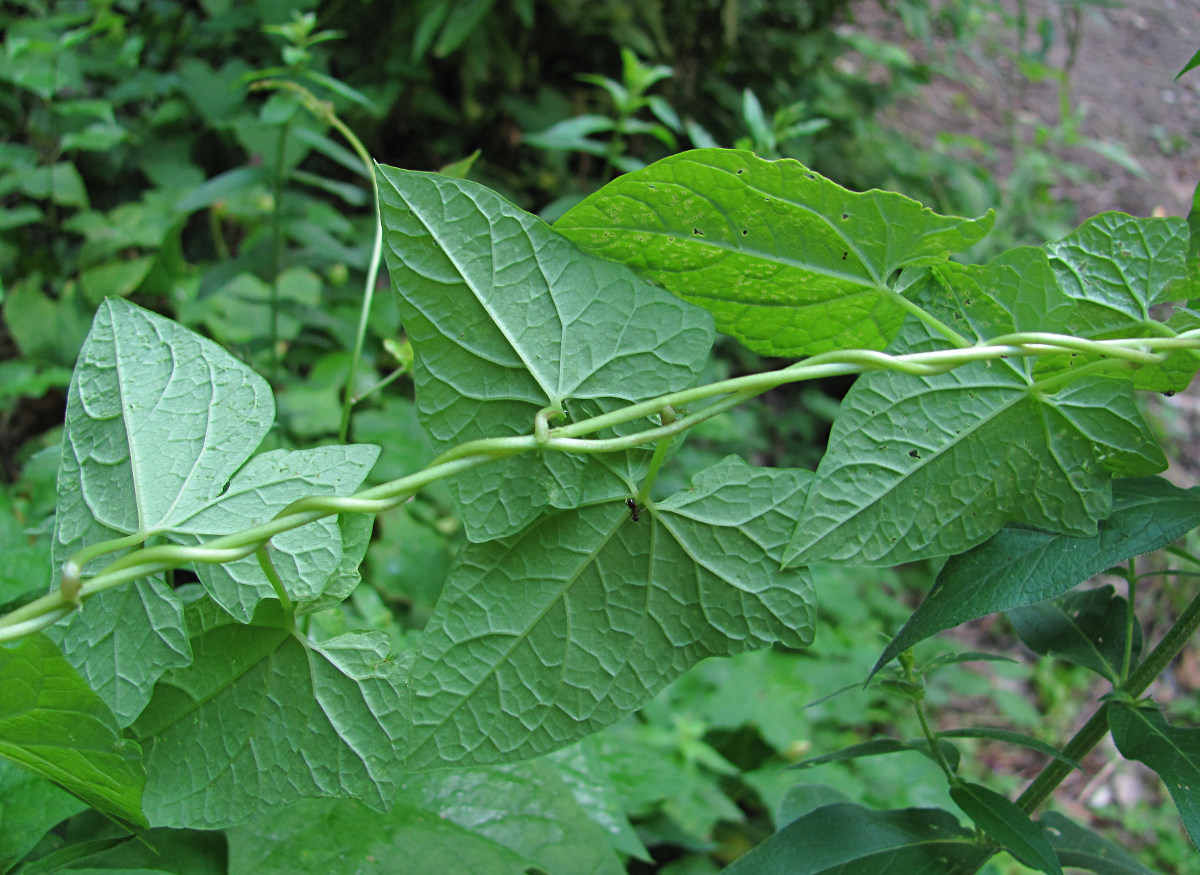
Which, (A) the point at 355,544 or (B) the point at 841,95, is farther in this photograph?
(B) the point at 841,95

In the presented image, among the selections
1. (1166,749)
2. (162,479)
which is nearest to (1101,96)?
(1166,749)

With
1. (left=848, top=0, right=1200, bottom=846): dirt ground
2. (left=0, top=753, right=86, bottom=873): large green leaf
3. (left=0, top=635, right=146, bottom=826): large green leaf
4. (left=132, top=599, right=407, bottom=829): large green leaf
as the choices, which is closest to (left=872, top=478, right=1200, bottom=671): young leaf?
(left=132, top=599, right=407, bottom=829): large green leaf

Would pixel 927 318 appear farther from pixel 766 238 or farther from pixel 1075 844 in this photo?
pixel 1075 844

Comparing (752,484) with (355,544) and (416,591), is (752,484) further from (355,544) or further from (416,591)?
(416,591)

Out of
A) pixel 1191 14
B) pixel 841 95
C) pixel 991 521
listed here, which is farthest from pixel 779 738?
pixel 1191 14

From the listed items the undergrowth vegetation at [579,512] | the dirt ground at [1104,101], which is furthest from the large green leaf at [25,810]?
the dirt ground at [1104,101]

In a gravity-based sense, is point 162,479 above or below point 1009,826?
above
